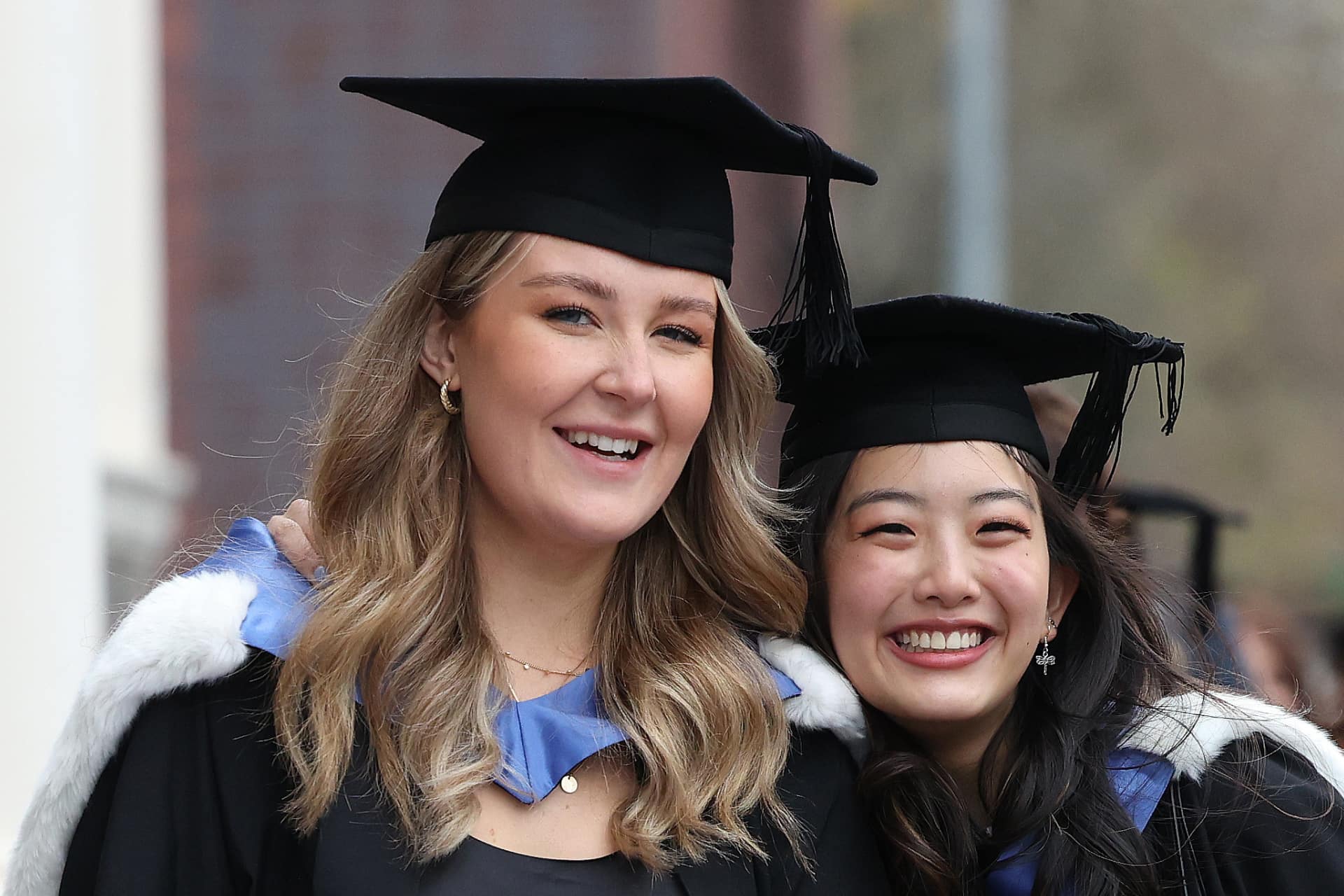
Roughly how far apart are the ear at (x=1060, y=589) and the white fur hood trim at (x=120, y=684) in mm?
1602

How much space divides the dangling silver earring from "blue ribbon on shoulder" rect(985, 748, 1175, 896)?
10.6 inches

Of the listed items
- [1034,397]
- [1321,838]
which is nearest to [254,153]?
[1034,397]

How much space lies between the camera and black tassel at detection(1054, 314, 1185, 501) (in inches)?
138

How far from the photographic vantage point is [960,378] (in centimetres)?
346

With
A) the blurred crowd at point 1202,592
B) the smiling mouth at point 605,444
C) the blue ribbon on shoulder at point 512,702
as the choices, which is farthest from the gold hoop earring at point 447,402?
the blurred crowd at point 1202,592

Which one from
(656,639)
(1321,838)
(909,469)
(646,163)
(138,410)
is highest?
(646,163)

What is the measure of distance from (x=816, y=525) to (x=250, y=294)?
5.71 meters

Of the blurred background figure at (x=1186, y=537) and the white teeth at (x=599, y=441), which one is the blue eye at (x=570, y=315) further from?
the blurred background figure at (x=1186, y=537)

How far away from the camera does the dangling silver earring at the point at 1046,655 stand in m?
3.45

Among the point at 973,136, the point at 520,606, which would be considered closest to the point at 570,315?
the point at 520,606

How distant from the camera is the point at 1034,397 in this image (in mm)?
4387

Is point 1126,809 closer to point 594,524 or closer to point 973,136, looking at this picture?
point 594,524

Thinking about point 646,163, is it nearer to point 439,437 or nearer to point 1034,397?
point 439,437

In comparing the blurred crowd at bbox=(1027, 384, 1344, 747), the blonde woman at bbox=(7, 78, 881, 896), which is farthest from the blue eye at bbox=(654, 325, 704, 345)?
the blurred crowd at bbox=(1027, 384, 1344, 747)
